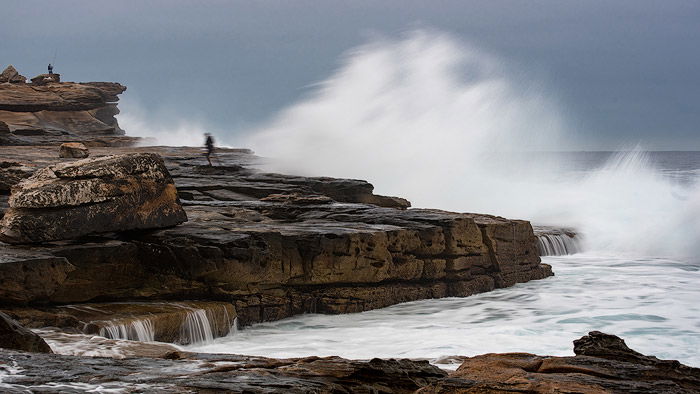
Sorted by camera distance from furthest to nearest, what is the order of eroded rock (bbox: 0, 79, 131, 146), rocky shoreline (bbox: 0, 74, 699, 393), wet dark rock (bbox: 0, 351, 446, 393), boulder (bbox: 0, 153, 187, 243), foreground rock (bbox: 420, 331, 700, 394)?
eroded rock (bbox: 0, 79, 131, 146)
boulder (bbox: 0, 153, 187, 243)
rocky shoreline (bbox: 0, 74, 699, 393)
foreground rock (bbox: 420, 331, 700, 394)
wet dark rock (bbox: 0, 351, 446, 393)

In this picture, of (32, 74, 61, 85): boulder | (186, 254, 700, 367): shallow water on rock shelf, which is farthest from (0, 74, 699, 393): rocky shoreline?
(32, 74, 61, 85): boulder

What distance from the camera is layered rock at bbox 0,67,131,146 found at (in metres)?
27.1

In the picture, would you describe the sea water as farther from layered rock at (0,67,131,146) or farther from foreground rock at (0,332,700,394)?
layered rock at (0,67,131,146)

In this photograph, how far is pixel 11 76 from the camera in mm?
35125

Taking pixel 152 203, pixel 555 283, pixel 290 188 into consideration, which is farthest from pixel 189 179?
pixel 555 283

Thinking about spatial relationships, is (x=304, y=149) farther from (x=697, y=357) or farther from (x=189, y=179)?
(x=697, y=357)

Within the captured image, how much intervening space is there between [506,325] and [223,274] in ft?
13.8

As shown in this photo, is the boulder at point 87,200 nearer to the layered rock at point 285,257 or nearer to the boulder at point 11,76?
the layered rock at point 285,257

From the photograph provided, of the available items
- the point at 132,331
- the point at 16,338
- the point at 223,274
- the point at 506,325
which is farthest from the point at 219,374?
the point at 506,325

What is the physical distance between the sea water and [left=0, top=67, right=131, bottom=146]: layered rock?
53.8 ft

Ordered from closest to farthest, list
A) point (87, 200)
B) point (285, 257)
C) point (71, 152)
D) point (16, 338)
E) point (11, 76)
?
point (16, 338), point (87, 200), point (285, 257), point (71, 152), point (11, 76)

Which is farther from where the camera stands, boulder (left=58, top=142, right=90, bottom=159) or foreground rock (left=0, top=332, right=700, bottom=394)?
boulder (left=58, top=142, right=90, bottom=159)

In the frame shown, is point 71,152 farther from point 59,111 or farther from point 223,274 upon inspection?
point 59,111

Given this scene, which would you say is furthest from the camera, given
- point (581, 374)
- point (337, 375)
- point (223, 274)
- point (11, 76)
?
point (11, 76)
